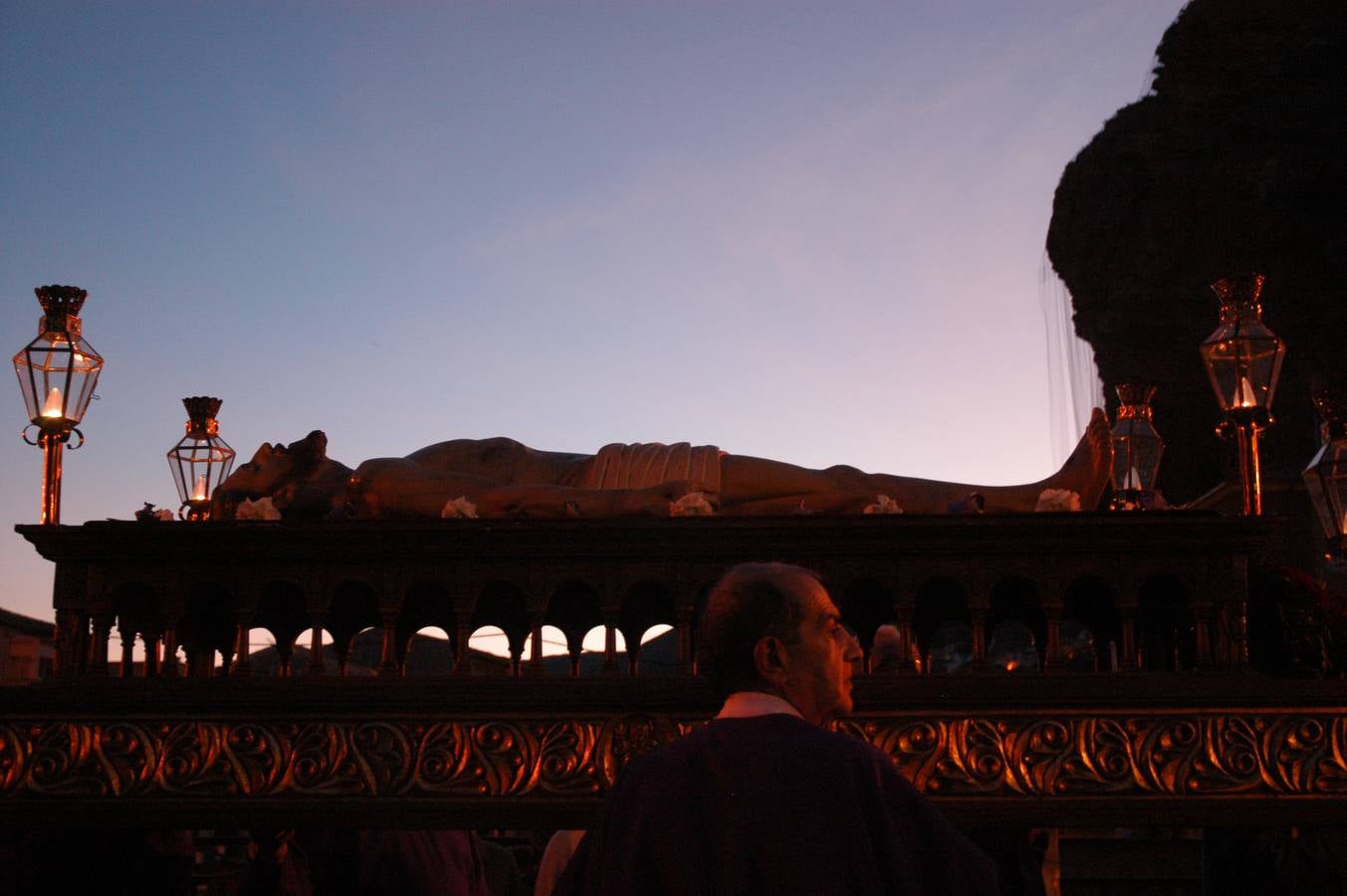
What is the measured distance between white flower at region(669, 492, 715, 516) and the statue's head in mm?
1386

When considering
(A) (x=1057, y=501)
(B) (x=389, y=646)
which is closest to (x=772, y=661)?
(B) (x=389, y=646)

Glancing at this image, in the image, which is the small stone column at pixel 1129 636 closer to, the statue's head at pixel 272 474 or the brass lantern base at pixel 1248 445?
the brass lantern base at pixel 1248 445

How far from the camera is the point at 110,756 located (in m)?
3.50

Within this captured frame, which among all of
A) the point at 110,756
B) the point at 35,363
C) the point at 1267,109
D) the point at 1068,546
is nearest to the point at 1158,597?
the point at 1068,546

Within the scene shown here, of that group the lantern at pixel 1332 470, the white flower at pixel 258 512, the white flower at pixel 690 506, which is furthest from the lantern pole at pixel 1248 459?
the white flower at pixel 258 512

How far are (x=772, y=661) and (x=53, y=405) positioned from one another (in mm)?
2509

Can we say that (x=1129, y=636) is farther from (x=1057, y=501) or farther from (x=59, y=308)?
(x=59, y=308)

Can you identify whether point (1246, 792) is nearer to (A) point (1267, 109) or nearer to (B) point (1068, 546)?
(B) point (1068, 546)

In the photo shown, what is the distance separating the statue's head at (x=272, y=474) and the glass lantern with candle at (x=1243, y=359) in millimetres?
2769

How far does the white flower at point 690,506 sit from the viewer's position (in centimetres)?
367

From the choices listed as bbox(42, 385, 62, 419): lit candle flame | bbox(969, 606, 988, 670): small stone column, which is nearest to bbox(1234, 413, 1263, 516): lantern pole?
bbox(969, 606, 988, 670): small stone column

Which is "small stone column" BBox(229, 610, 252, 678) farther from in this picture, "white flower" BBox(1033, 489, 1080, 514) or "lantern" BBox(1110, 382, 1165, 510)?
"lantern" BBox(1110, 382, 1165, 510)

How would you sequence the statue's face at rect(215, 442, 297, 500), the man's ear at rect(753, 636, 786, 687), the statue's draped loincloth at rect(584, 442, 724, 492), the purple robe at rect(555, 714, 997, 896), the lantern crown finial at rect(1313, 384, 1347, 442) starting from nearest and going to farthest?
the purple robe at rect(555, 714, 997, 896) → the man's ear at rect(753, 636, 786, 687) → the statue's face at rect(215, 442, 297, 500) → the statue's draped loincloth at rect(584, 442, 724, 492) → the lantern crown finial at rect(1313, 384, 1347, 442)

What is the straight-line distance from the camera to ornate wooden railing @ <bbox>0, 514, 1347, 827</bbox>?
135 inches
